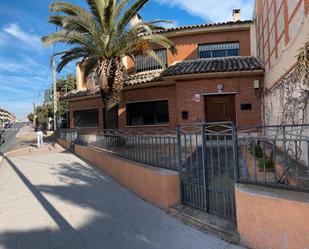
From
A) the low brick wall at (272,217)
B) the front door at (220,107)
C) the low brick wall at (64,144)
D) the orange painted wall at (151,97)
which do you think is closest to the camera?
the low brick wall at (272,217)

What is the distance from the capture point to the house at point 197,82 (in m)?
12.0

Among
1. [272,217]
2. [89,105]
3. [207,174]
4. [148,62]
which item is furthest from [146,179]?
[89,105]

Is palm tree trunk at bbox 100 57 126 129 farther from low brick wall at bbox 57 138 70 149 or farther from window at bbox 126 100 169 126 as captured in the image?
low brick wall at bbox 57 138 70 149

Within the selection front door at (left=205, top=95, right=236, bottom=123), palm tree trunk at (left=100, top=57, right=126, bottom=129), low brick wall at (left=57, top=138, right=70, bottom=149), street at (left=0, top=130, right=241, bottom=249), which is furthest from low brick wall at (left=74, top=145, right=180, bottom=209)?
low brick wall at (left=57, top=138, right=70, bottom=149)

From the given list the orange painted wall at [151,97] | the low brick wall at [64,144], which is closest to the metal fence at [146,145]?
the orange painted wall at [151,97]

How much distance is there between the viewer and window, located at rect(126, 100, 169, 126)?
14469mm

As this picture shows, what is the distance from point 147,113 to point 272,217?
39.5 ft

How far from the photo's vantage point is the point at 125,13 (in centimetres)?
1066

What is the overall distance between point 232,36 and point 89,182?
10.9 meters

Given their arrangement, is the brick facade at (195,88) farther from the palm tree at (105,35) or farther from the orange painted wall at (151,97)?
the palm tree at (105,35)

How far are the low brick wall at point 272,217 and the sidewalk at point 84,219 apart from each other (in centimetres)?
35

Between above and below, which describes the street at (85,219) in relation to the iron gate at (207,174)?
below

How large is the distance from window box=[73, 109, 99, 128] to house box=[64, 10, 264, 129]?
0.08 meters

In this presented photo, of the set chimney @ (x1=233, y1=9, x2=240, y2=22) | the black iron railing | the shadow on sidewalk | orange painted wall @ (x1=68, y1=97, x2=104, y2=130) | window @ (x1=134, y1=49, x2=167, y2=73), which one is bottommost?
the shadow on sidewalk
